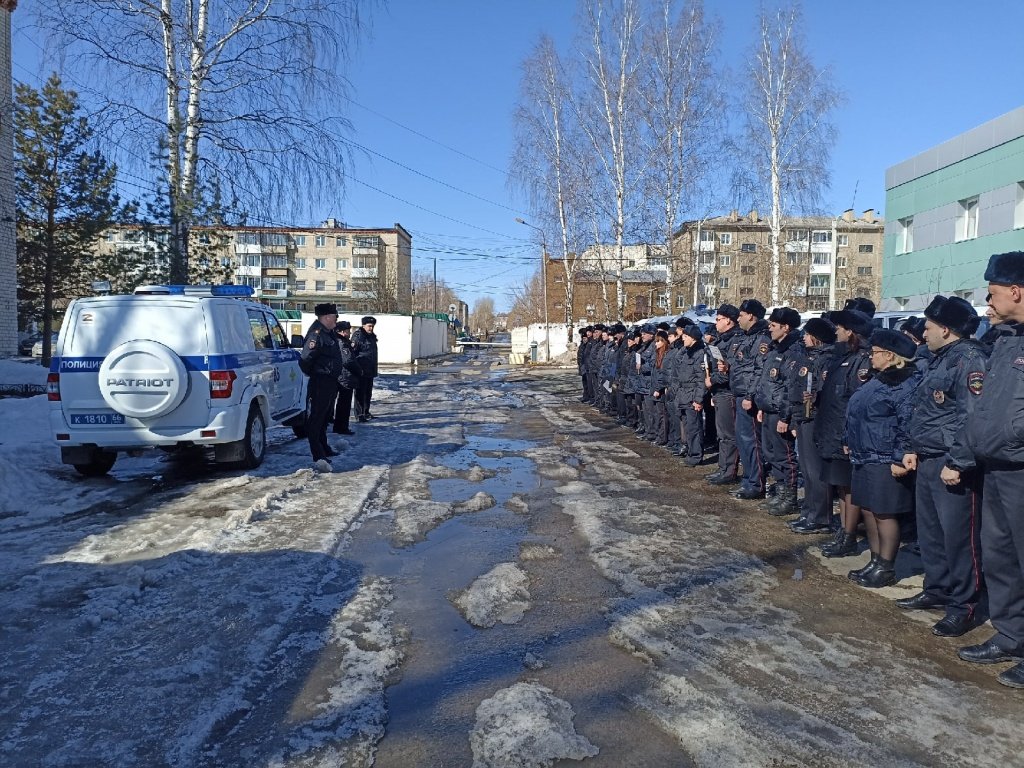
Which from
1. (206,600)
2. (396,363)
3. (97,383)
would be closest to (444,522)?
(206,600)

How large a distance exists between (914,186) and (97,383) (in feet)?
86.0

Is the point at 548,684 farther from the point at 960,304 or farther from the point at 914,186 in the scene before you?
the point at 914,186

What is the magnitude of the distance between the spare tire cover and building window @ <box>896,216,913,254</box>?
2559cm

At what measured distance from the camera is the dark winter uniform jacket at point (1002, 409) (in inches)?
139

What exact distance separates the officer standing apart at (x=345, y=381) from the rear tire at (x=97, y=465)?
3852 millimetres

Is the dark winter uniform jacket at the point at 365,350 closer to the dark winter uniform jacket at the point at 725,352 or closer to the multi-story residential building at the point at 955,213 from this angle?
the dark winter uniform jacket at the point at 725,352

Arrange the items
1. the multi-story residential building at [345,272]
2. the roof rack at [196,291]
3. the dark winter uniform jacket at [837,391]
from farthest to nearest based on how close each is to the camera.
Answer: the multi-story residential building at [345,272] < the roof rack at [196,291] < the dark winter uniform jacket at [837,391]

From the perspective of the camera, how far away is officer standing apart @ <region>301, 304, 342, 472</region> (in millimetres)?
8787

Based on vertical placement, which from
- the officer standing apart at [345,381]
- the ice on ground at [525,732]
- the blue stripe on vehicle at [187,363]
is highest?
the blue stripe on vehicle at [187,363]

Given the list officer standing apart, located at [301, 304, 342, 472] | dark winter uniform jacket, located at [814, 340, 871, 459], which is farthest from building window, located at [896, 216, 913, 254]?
officer standing apart, located at [301, 304, 342, 472]

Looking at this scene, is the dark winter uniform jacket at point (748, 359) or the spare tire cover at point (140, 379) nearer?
the dark winter uniform jacket at point (748, 359)

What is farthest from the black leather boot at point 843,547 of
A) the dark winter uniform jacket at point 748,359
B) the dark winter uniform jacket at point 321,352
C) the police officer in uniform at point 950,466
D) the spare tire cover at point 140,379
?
the spare tire cover at point 140,379

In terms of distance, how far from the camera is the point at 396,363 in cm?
3322

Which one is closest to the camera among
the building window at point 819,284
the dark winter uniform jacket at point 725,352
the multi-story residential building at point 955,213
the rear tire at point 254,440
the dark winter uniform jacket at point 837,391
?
the dark winter uniform jacket at point 837,391
